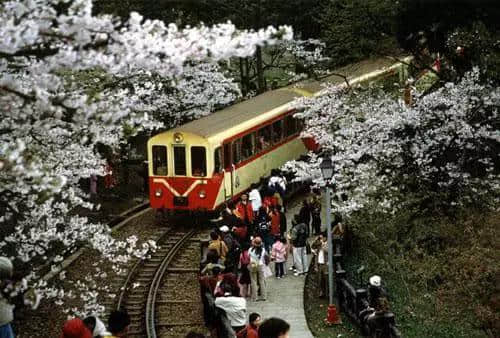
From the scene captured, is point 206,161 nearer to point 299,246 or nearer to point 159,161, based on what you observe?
point 159,161

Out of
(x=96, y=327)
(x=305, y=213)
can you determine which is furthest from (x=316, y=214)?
(x=96, y=327)

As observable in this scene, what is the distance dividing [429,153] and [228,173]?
597cm

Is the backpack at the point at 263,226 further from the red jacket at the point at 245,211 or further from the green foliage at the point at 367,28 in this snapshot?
the green foliage at the point at 367,28

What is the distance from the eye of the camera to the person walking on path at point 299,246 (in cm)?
1752

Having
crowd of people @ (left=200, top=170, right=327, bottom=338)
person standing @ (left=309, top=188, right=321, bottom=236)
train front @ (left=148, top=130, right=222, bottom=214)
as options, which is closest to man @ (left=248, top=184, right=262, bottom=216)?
crowd of people @ (left=200, top=170, right=327, bottom=338)

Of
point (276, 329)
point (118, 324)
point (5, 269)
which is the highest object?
point (276, 329)

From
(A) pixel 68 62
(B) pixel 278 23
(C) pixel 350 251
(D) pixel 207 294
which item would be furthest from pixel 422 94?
(A) pixel 68 62

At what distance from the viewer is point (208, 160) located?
70.0ft

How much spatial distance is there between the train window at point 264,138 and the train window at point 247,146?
1.57ft

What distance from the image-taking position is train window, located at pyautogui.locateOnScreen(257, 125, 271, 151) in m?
24.0

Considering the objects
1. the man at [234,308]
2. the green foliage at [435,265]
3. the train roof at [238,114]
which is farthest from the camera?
the train roof at [238,114]

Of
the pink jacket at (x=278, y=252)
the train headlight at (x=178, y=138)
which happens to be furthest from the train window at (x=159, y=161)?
the pink jacket at (x=278, y=252)

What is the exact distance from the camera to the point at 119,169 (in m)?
28.7

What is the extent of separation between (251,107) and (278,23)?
23.7 ft
